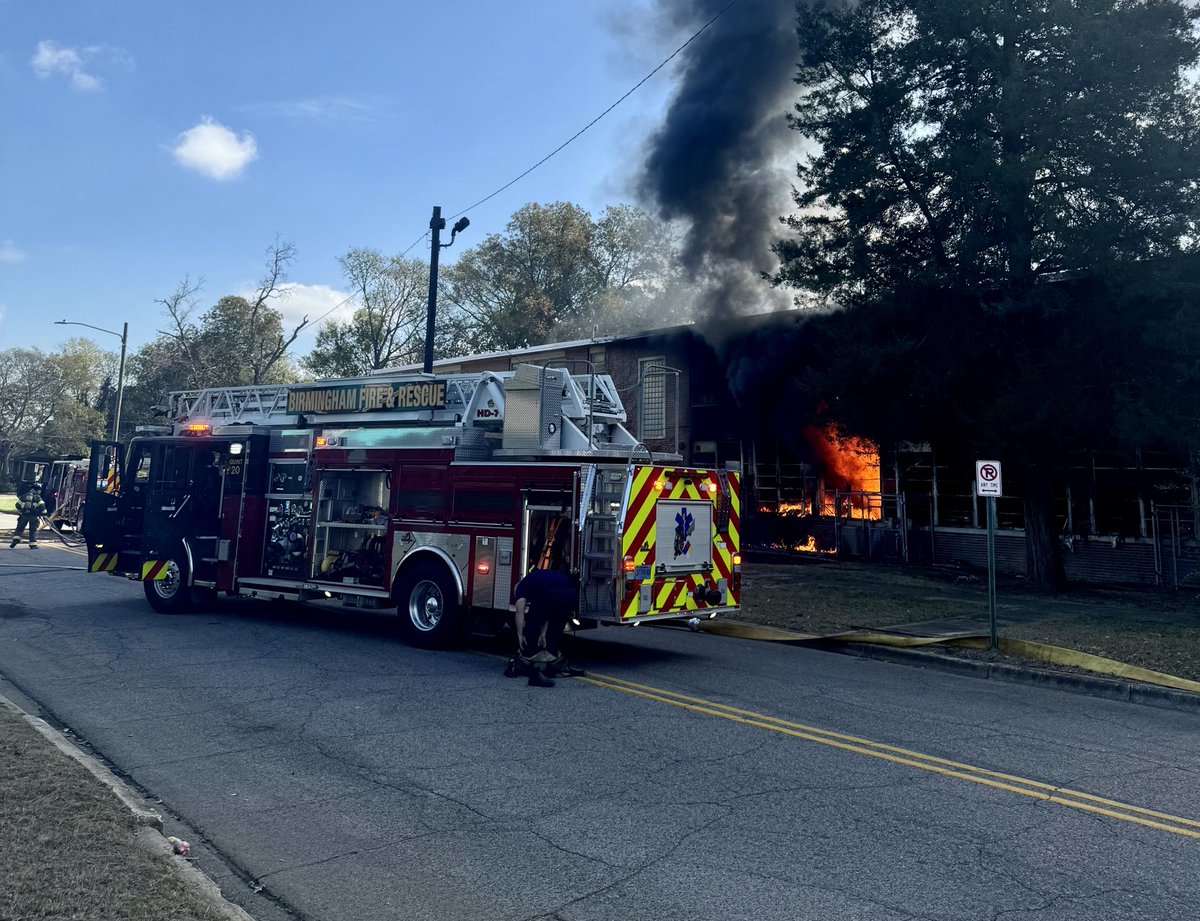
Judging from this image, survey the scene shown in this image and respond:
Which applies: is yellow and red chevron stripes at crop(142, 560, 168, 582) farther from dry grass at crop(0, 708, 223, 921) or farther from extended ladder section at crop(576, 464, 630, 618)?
dry grass at crop(0, 708, 223, 921)

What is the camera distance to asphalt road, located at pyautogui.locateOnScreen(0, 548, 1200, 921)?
383 centimetres

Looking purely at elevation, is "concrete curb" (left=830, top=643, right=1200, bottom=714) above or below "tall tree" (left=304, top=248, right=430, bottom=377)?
below

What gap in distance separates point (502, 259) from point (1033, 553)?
3244 cm

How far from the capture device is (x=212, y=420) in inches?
514

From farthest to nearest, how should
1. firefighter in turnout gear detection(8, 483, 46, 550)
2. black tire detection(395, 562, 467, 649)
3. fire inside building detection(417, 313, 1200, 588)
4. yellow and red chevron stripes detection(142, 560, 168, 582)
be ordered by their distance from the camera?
firefighter in turnout gear detection(8, 483, 46, 550)
fire inside building detection(417, 313, 1200, 588)
yellow and red chevron stripes detection(142, 560, 168, 582)
black tire detection(395, 562, 467, 649)

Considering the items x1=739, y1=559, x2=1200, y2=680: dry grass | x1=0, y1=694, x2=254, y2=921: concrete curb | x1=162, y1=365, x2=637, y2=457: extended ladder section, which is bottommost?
x1=0, y1=694, x2=254, y2=921: concrete curb

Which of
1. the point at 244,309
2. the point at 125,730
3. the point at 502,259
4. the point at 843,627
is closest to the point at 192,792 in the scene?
the point at 125,730

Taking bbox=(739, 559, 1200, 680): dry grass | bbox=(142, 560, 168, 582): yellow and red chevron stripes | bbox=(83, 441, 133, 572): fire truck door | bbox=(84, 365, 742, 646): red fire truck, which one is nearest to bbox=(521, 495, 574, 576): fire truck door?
bbox=(84, 365, 742, 646): red fire truck

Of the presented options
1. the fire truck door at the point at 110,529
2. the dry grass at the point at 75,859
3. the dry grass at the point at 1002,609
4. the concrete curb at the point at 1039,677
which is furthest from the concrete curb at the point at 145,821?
the dry grass at the point at 1002,609

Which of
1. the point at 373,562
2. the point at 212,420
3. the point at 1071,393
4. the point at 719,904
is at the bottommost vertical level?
the point at 719,904

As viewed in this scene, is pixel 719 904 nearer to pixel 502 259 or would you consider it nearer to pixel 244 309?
pixel 502 259

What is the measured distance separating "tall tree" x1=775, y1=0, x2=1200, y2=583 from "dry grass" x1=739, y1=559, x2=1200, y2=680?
1921 mm

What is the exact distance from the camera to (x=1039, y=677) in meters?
8.91

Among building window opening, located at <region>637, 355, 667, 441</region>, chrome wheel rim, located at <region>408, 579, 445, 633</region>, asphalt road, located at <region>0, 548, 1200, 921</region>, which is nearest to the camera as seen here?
asphalt road, located at <region>0, 548, 1200, 921</region>
